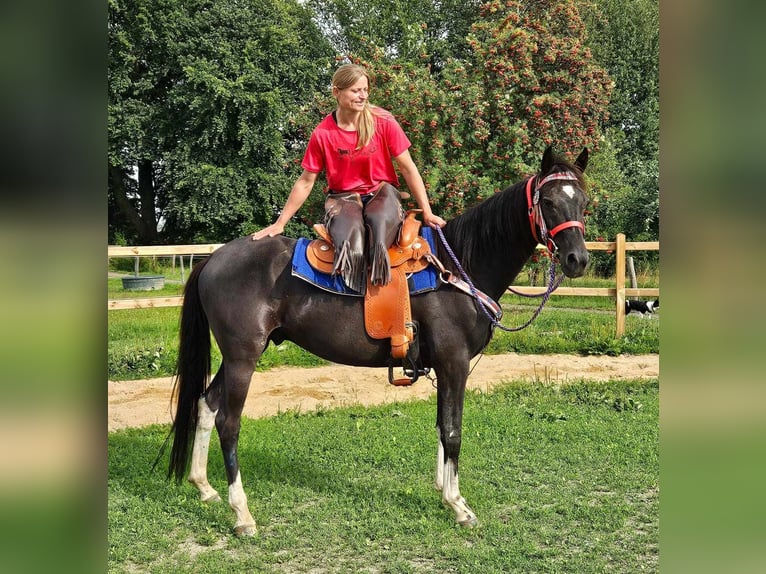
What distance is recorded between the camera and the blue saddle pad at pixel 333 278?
387 centimetres

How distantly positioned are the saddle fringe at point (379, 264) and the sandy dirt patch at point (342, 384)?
3.23 meters

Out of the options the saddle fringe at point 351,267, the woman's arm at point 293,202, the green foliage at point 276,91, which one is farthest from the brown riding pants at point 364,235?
the green foliage at point 276,91

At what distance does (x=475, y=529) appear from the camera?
3.75 m

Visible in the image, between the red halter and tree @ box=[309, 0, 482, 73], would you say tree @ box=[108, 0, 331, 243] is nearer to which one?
tree @ box=[309, 0, 482, 73]

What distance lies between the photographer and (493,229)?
3.94 meters

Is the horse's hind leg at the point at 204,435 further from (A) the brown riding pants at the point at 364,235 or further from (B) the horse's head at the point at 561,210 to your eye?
(B) the horse's head at the point at 561,210

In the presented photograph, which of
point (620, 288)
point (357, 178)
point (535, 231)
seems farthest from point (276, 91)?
point (535, 231)

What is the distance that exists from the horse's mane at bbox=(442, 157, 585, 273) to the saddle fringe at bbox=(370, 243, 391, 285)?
0.47 m

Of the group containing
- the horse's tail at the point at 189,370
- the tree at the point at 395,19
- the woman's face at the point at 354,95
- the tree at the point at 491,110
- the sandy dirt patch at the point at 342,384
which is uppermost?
the tree at the point at 395,19

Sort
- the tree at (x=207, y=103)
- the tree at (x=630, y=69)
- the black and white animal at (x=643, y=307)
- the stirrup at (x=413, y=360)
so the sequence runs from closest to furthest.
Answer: the stirrup at (x=413, y=360), the black and white animal at (x=643, y=307), the tree at (x=207, y=103), the tree at (x=630, y=69)
